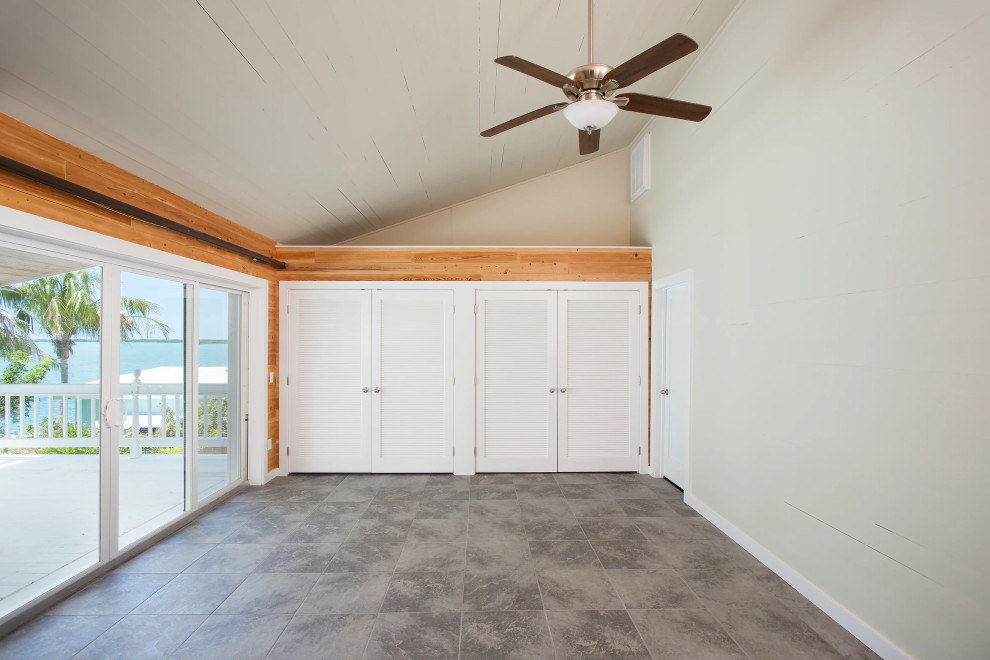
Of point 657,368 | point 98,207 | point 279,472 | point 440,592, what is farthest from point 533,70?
point 279,472

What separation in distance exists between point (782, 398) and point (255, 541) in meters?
3.36

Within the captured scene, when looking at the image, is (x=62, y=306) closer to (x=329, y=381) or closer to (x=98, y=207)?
(x=98, y=207)

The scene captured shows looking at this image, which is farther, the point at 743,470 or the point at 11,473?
the point at 743,470

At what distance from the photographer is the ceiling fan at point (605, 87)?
1.54 metres

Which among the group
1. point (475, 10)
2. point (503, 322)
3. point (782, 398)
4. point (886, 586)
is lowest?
point (886, 586)

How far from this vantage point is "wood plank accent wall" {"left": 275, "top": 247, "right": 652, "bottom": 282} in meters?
3.90

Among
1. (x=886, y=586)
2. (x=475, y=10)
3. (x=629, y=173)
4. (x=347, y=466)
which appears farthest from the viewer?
(x=629, y=173)

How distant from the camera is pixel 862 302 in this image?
5.92 feet

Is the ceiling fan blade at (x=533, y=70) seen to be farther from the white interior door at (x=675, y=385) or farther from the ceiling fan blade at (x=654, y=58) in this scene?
the white interior door at (x=675, y=385)

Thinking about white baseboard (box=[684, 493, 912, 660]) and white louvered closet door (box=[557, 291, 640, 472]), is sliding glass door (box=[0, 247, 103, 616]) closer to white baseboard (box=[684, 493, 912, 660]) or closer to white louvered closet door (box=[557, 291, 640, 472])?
white louvered closet door (box=[557, 291, 640, 472])

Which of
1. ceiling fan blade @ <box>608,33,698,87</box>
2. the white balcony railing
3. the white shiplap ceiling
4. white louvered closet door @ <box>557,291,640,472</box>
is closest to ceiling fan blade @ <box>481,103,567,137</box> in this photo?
ceiling fan blade @ <box>608,33,698,87</box>

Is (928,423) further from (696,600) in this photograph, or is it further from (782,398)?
(696,600)

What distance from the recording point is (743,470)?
262 centimetres

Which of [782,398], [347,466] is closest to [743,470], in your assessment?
[782,398]
